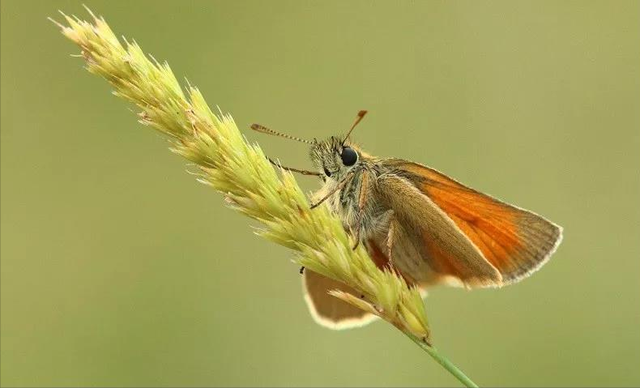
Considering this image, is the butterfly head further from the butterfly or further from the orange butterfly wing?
the orange butterfly wing

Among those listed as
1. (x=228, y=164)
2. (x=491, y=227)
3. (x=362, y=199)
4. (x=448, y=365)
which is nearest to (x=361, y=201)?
(x=362, y=199)

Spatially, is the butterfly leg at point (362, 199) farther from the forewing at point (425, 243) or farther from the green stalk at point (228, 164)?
the green stalk at point (228, 164)

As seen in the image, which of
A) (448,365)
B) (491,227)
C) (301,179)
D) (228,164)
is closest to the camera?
(448,365)

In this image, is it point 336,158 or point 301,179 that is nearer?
point 336,158

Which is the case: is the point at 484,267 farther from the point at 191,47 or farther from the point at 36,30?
the point at 36,30

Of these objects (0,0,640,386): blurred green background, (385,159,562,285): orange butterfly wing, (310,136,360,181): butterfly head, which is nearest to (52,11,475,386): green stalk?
(310,136,360,181): butterfly head

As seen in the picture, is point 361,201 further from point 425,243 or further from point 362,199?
point 425,243

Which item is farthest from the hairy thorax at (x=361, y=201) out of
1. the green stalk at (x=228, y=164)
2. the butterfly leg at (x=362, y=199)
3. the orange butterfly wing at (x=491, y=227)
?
the green stalk at (x=228, y=164)

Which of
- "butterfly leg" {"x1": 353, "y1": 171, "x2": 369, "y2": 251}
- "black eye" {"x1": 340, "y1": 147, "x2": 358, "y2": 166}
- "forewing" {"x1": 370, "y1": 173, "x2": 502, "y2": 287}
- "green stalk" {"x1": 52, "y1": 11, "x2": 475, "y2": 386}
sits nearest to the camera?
"green stalk" {"x1": 52, "y1": 11, "x2": 475, "y2": 386}
